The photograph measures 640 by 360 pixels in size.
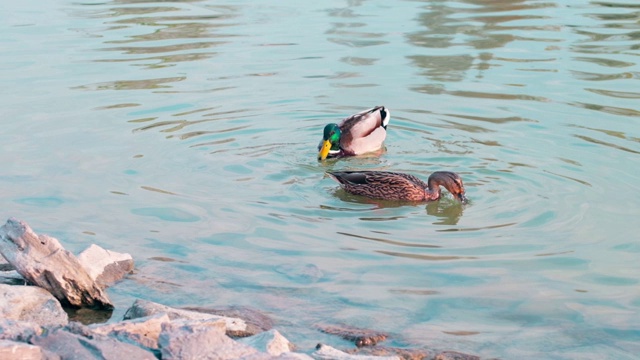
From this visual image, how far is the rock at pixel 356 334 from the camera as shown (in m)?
7.12

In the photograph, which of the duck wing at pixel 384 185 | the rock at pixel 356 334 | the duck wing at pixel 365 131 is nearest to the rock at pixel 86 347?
the rock at pixel 356 334

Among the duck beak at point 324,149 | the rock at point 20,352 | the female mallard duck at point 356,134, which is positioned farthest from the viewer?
the female mallard duck at point 356,134

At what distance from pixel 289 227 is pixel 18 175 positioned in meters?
3.44

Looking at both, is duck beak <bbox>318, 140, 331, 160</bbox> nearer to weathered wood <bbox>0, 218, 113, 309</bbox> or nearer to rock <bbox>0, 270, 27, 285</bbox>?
rock <bbox>0, 270, 27, 285</bbox>

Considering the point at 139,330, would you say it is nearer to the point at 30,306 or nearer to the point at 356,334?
the point at 30,306

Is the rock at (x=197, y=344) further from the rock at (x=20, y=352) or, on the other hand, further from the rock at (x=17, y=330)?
the rock at (x=17, y=330)

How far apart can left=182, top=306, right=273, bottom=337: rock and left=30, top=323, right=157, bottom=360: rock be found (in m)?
1.18

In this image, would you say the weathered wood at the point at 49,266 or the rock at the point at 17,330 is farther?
the weathered wood at the point at 49,266

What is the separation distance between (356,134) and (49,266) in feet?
20.1

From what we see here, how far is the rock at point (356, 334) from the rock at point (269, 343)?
75 cm

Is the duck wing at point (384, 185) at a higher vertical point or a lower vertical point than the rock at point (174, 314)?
lower

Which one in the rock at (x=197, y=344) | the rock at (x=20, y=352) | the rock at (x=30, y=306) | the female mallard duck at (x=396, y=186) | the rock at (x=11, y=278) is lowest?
the female mallard duck at (x=396, y=186)

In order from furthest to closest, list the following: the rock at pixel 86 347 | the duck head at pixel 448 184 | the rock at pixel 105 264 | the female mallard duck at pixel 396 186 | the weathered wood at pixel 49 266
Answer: the female mallard duck at pixel 396 186 → the duck head at pixel 448 184 → the rock at pixel 105 264 → the weathered wood at pixel 49 266 → the rock at pixel 86 347

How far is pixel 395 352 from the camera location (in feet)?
22.7
